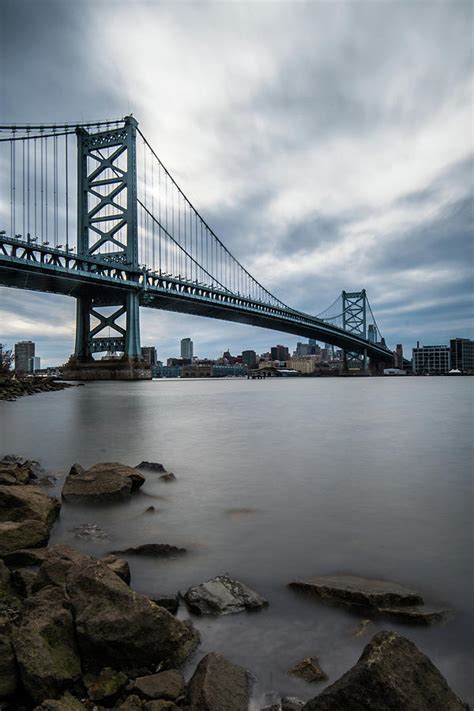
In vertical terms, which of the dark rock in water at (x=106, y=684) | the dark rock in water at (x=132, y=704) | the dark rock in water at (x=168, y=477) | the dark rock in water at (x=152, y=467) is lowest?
the dark rock in water at (x=168, y=477)

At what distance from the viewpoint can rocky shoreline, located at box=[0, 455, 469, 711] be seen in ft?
4.93

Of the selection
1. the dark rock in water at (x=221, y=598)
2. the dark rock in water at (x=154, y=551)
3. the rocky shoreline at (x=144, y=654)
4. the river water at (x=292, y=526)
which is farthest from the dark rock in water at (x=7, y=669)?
the dark rock in water at (x=154, y=551)

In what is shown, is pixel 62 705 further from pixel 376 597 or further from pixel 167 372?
pixel 167 372

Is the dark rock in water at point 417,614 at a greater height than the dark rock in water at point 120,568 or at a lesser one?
lesser

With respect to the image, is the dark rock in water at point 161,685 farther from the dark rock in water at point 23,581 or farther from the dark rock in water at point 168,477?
the dark rock in water at point 168,477

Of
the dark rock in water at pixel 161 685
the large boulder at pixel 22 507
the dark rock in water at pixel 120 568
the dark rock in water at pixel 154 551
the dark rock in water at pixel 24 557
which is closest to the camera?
the dark rock in water at pixel 161 685

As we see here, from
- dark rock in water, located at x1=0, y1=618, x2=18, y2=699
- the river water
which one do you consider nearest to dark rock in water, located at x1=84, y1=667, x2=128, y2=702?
dark rock in water, located at x1=0, y1=618, x2=18, y2=699

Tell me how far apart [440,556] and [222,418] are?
11632 millimetres

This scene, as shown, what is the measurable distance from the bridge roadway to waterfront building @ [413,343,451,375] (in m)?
72.7

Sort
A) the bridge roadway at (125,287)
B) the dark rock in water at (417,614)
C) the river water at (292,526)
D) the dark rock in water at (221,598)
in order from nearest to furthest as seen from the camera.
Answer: the river water at (292,526), the dark rock in water at (417,614), the dark rock in water at (221,598), the bridge roadway at (125,287)

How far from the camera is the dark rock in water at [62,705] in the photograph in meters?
1.61

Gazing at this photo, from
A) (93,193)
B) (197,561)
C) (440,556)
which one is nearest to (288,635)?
(197,561)

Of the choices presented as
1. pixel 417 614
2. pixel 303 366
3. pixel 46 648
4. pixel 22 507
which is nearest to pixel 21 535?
pixel 22 507

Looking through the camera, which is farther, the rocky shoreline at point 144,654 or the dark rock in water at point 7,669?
the dark rock in water at point 7,669
